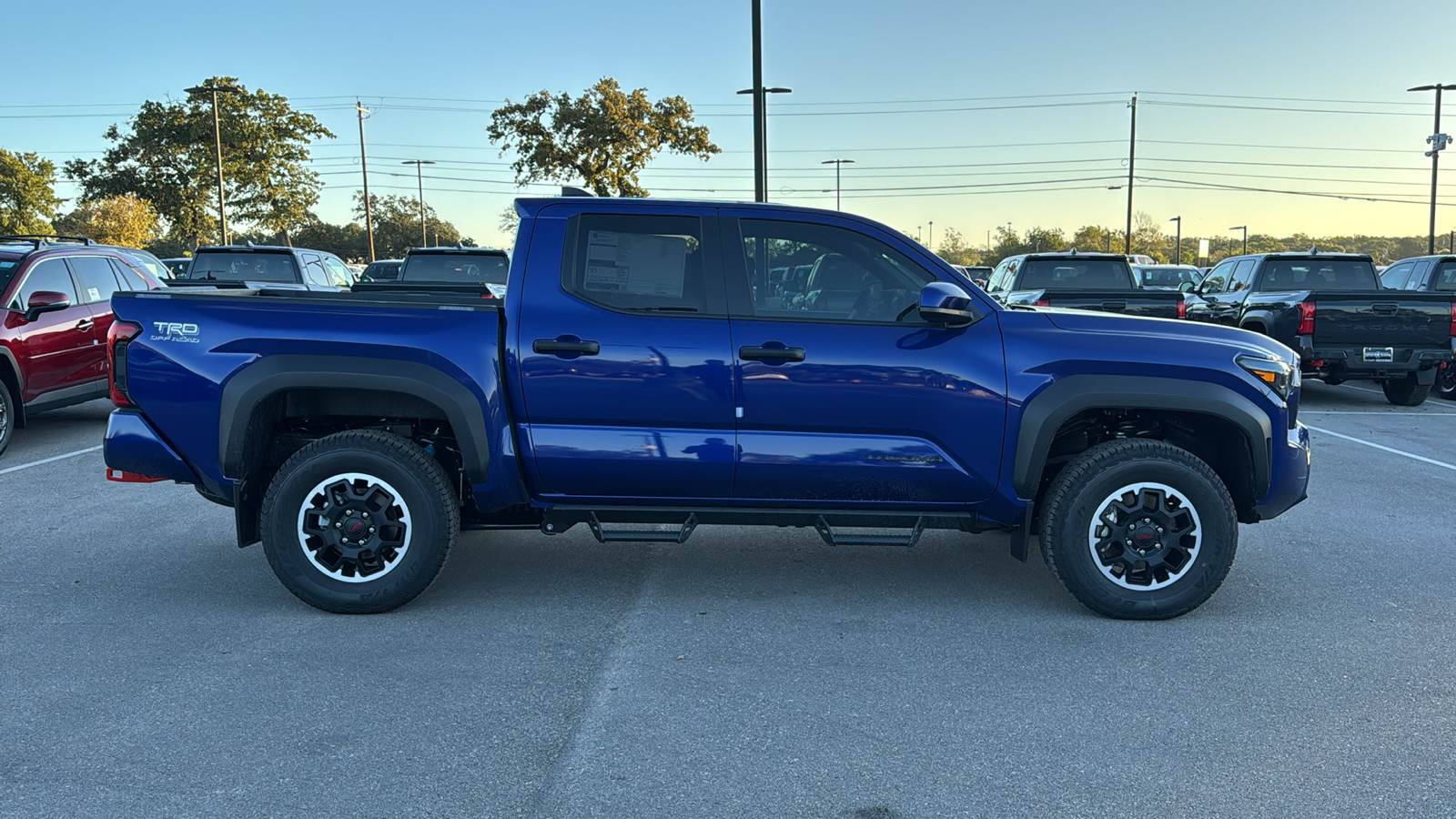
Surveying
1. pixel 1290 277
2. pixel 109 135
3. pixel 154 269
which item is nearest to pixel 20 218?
pixel 109 135

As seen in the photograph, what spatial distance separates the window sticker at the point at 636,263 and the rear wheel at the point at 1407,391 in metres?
11.8

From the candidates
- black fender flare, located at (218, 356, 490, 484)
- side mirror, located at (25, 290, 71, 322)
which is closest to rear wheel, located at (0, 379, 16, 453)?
side mirror, located at (25, 290, 71, 322)

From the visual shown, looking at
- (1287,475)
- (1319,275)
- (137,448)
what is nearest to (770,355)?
(1287,475)

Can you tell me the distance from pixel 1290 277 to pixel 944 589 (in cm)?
1136

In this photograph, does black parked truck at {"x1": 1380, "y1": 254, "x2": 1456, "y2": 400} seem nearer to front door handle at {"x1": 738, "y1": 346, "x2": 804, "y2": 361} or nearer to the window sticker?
front door handle at {"x1": 738, "y1": 346, "x2": 804, "y2": 361}

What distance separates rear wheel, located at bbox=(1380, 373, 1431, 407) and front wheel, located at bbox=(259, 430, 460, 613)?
12.7 m

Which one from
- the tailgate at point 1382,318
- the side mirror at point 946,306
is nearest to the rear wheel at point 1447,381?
the tailgate at point 1382,318

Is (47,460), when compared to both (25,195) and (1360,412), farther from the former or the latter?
(25,195)

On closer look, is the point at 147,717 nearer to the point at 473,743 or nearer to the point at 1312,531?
the point at 473,743

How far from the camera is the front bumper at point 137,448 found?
15.7ft

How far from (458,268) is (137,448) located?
10009 mm

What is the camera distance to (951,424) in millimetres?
4703

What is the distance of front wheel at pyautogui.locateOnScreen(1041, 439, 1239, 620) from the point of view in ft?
15.5

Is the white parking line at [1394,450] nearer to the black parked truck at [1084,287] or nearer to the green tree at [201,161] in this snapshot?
the black parked truck at [1084,287]
